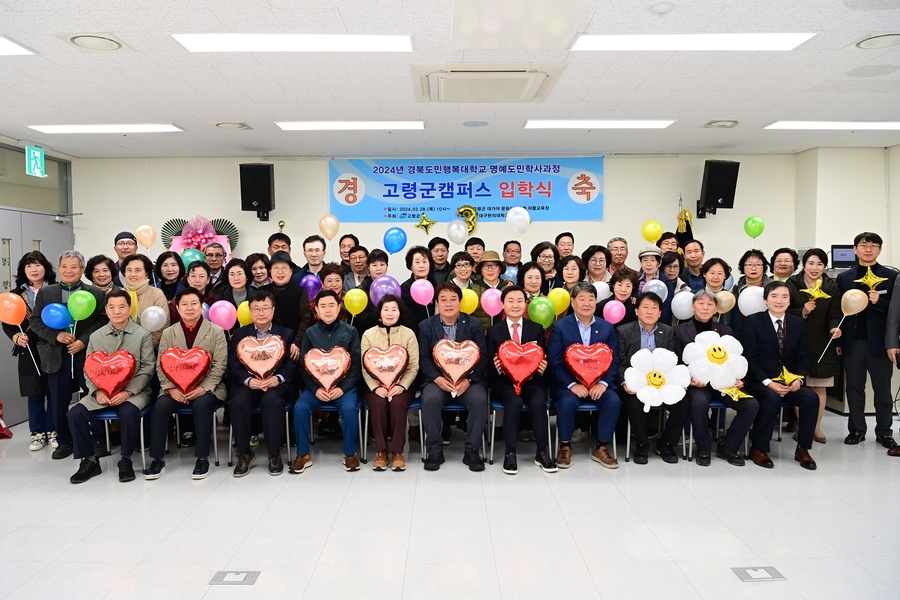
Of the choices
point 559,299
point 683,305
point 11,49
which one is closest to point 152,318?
point 11,49

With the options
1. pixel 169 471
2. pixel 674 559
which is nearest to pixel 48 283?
pixel 169 471

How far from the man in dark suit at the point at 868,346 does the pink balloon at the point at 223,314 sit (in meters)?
4.36

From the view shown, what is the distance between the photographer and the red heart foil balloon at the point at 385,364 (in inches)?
153

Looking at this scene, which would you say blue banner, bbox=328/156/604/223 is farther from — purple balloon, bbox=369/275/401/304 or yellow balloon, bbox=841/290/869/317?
yellow balloon, bbox=841/290/869/317

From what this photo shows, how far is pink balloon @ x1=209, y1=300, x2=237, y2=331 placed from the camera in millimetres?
4113

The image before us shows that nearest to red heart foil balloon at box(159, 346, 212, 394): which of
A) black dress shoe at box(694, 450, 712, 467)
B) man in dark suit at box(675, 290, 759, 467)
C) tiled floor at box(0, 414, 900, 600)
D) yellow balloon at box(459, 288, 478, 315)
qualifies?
tiled floor at box(0, 414, 900, 600)

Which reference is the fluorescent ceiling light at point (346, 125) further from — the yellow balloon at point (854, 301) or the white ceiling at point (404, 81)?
the yellow balloon at point (854, 301)

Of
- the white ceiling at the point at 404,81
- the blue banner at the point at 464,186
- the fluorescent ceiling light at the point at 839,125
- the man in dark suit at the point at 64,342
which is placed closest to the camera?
the white ceiling at the point at 404,81

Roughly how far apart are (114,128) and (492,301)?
3.91 meters

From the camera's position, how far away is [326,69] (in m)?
3.98

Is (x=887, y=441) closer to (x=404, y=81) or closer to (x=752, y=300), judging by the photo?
(x=752, y=300)

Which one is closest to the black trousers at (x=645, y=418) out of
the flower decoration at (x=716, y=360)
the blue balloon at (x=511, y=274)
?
the flower decoration at (x=716, y=360)

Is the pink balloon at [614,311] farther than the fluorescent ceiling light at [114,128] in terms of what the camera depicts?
No

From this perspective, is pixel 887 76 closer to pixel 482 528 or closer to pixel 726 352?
pixel 726 352
